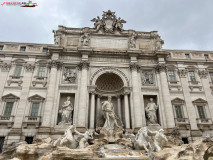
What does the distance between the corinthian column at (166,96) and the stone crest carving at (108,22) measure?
791 centimetres

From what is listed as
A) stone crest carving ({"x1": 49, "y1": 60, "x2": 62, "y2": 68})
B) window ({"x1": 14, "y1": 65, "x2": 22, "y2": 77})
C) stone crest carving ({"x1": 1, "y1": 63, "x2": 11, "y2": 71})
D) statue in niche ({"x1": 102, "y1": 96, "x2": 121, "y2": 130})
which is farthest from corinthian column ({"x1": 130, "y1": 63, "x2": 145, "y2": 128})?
stone crest carving ({"x1": 1, "y1": 63, "x2": 11, "y2": 71})

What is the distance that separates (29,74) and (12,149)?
10920 millimetres

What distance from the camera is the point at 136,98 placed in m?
18.9

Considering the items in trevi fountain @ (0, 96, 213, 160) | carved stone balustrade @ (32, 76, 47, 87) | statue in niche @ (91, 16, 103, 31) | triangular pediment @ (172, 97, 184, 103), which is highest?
statue in niche @ (91, 16, 103, 31)

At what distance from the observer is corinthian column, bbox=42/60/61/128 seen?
16.9 metres

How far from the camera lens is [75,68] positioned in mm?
20891

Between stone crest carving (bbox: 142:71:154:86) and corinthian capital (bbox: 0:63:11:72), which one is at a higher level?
corinthian capital (bbox: 0:63:11:72)

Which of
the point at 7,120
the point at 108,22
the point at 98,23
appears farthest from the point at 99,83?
the point at 7,120

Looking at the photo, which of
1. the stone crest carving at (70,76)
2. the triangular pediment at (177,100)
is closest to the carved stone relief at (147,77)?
the triangular pediment at (177,100)

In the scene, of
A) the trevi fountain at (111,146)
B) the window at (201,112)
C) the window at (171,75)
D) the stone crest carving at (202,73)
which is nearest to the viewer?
the trevi fountain at (111,146)

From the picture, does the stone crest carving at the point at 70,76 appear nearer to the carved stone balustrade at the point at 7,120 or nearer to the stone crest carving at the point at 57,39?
the stone crest carving at the point at 57,39

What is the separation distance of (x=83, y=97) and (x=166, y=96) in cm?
961

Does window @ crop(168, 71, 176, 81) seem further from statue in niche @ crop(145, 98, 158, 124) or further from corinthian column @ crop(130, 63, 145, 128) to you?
statue in niche @ crop(145, 98, 158, 124)

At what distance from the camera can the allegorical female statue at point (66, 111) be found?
692 inches
